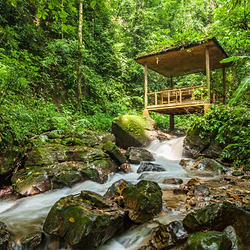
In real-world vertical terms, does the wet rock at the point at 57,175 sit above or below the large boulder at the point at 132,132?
below

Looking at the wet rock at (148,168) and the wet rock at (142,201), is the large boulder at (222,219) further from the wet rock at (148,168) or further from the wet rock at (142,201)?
the wet rock at (148,168)

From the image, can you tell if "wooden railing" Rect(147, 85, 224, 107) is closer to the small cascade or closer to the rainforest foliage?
the rainforest foliage

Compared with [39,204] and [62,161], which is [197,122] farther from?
[39,204]

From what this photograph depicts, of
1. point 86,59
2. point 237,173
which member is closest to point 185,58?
point 86,59

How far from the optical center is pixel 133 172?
6797mm

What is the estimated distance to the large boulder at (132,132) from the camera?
32.3 ft

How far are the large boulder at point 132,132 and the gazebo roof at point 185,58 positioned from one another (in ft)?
11.8

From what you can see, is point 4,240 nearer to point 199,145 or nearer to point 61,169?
point 61,169

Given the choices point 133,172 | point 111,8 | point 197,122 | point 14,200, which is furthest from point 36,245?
point 111,8

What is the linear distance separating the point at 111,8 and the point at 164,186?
17462 mm

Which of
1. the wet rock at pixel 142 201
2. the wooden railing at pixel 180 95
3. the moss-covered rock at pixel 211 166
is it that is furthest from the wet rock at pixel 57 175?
the wooden railing at pixel 180 95

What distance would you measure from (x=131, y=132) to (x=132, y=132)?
2.2 inches

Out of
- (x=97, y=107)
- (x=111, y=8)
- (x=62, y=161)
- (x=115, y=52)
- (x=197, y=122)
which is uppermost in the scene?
(x=111, y=8)

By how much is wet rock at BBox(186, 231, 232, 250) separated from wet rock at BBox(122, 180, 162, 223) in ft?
3.77
